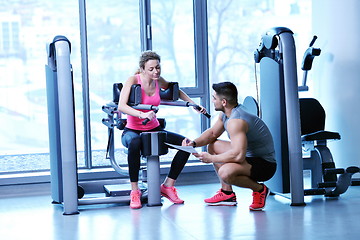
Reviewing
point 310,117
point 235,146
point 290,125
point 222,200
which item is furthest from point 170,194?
point 310,117

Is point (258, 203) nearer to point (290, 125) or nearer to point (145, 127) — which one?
point (290, 125)

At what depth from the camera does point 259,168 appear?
180 inches

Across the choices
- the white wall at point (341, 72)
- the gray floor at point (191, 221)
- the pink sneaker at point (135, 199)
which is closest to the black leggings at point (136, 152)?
the pink sneaker at point (135, 199)

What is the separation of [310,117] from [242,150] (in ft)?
4.08

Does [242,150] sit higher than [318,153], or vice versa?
[242,150]

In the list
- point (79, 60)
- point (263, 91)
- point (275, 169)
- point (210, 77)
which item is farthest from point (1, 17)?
point (275, 169)

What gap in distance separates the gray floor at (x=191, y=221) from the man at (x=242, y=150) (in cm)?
23

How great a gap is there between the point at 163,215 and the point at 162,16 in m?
2.48

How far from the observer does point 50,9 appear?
5.98m

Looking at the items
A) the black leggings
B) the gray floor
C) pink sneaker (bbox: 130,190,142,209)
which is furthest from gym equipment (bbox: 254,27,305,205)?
pink sneaker (bbox: 130,190,142,209)

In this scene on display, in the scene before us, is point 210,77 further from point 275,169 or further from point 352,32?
point 275,169

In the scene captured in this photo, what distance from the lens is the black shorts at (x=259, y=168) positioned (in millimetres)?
4566

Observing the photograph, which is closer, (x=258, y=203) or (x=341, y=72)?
(x=258, y=203)

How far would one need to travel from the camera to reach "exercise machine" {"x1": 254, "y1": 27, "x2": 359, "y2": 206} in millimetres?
4699
